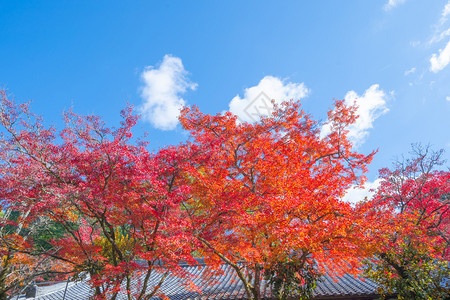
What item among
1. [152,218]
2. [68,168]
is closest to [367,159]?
[152,218]

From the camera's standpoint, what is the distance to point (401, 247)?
8422 millimetres

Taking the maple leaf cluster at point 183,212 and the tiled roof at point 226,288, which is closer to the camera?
the maple leaf cluster at point 183,212

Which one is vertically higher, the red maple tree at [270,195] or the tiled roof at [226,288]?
the red maple tree at [270,195]

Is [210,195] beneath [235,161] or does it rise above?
beneath

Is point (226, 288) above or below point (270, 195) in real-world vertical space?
below

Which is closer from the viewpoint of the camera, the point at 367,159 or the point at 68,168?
the point at 68,168

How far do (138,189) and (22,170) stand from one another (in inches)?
133

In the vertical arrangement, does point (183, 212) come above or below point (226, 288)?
above

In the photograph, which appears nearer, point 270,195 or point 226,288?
point 270,195

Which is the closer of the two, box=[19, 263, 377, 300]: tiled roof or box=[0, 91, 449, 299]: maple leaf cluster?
box=[0, 91, 449, 299]: maple leaf cluster

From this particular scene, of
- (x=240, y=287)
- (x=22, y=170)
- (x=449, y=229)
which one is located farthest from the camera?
(x=240, y=287)

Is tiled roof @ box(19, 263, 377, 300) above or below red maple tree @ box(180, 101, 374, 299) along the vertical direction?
below

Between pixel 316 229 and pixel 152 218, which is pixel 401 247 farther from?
pixel 152 218

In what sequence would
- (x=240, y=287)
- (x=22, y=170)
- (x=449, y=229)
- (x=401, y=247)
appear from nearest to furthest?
(x=22, y=170)
(x=401, y=247)
(x=449, y=229)
(x=240, y=287)
